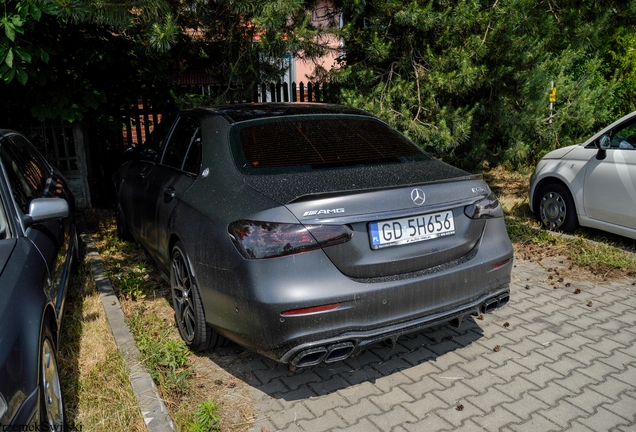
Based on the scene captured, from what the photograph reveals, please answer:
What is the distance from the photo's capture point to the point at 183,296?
3906mm

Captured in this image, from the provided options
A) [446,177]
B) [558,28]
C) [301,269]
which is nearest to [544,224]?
[558,28]

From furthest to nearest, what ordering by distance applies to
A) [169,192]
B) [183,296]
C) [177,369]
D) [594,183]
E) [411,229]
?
[594,183] < [169,192] < [183,296] < [177,369] < [411,229]

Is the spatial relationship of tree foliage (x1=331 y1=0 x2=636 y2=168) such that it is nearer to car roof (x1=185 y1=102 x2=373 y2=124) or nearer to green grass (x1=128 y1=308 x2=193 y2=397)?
car roof (x1=185 y1=102 x2=373 y2=124)

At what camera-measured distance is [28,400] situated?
89.3 inches

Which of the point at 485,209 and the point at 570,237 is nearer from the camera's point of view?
the point at 485,209

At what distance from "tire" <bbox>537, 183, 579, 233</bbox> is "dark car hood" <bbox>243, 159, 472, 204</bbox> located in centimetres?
350

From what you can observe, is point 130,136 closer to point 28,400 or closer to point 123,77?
point 123,77

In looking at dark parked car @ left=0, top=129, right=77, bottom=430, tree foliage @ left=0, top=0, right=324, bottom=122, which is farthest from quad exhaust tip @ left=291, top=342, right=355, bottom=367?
tree foliage @ left=0, top=0, right=324, bottom=122

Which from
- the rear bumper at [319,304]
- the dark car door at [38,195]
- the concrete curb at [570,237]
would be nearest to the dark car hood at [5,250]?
the dark car door at [38,195]

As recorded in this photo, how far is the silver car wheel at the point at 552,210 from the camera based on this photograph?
6.62 m

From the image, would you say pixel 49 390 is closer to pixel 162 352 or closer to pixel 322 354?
pixel 162 352

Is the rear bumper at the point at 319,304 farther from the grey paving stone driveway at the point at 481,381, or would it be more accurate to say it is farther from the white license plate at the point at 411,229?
the grey paving stone driveway at the point at 481,381

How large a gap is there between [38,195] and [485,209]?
3.32 metres

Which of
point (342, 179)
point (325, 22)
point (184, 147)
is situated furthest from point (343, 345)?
point (325, 22)
